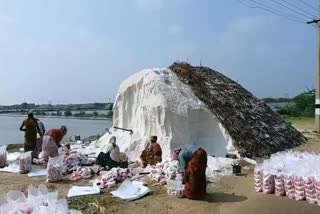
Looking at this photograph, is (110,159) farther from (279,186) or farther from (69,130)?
(69,130)

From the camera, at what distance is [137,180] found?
8812 mm

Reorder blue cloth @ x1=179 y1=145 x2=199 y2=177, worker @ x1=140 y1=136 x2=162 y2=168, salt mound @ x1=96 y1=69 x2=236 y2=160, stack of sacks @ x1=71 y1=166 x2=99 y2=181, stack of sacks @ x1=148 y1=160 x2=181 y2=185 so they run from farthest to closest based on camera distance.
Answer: salt mound @ x1=96 y1=69 x2=236 y2=160, worker @ x1=140 y1=136 x2=162 y2=168, stack of sacks @ x1=71 y1=166 x2=99 y2=181, stack of sacks @ x1=148 y1=160 x2=181 y2=185, blue cloth @ x1=179 y1=145 x2=199 y2=177

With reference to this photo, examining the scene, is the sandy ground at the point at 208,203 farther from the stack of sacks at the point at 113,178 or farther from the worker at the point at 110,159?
the worker at the point at 110,159

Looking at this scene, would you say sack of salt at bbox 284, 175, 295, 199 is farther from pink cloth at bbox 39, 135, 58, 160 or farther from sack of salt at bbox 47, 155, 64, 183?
pink cloth at bbox 39, 135, 58, 160

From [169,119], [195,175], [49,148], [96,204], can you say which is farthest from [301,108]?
[96,204]

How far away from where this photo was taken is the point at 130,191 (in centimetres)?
786

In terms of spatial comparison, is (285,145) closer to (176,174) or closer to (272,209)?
(176,174)

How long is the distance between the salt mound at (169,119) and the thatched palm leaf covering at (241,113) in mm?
309

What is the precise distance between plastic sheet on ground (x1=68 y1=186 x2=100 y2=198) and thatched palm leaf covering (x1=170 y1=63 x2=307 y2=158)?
4.71 meters

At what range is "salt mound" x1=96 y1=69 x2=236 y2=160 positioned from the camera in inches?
459

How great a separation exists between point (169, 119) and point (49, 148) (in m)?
3.38

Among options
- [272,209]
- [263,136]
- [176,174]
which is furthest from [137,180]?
[263,136]

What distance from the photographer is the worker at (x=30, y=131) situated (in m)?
11.7

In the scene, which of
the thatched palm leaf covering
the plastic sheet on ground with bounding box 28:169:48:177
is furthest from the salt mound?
the plastic sheet on ground with bounding box 28:169:48:177
